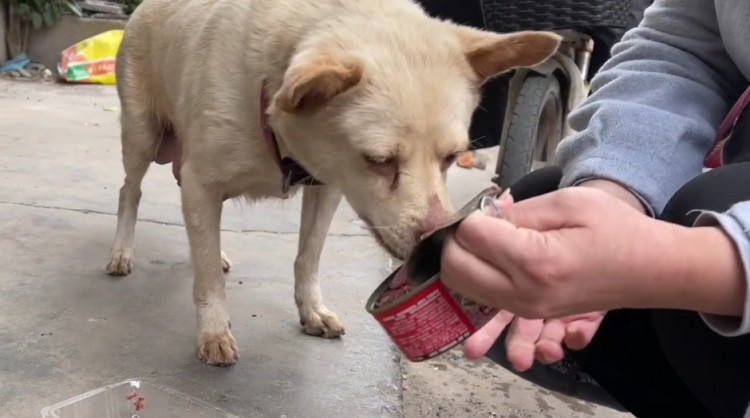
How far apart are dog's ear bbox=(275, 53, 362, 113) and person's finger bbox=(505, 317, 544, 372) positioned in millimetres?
647

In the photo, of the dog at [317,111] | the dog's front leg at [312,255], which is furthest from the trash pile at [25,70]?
the dog's front leg at [312,255]

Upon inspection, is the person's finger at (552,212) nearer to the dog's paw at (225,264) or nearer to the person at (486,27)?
the person at (486,27)

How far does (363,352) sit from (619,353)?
1003 millimetres

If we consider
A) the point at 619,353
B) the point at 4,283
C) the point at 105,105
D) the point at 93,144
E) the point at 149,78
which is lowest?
the point at 105,105

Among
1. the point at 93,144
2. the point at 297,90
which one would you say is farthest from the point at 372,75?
the point at 93,144

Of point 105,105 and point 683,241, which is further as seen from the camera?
point 105,105

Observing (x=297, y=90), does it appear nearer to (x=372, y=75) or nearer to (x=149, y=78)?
(x=372, y=75)

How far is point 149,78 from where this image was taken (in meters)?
2.39

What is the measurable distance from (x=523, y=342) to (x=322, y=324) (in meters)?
1.24

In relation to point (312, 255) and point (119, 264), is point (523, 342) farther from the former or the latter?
point (119, 264)

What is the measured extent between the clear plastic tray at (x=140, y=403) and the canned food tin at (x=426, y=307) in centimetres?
78

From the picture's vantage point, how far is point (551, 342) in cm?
95

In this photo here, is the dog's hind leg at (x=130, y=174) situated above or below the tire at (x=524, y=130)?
below

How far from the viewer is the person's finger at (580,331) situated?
99 centimetres
